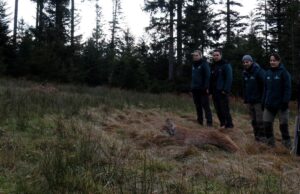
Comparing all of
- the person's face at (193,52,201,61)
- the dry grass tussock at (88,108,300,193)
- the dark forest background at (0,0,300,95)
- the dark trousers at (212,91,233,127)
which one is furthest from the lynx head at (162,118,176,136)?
the dark forest background at (0,0,300,95)

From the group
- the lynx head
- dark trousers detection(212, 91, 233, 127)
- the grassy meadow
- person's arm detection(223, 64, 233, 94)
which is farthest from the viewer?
dark trousers detection(212, 91, 233, 127)

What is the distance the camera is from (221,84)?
10.4 metres

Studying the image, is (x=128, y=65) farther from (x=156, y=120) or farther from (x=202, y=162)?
(x=202, y=162)

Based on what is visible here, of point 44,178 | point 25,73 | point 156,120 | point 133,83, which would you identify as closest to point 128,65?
point 133,83

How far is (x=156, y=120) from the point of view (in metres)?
11.4

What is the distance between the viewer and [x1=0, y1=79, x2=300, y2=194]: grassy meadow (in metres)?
4.75

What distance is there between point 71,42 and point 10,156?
2940 cm

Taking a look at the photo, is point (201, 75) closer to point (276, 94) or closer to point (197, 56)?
point (197, 56)

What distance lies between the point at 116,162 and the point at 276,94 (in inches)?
164

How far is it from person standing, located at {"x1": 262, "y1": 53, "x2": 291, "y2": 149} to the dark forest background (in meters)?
19.3

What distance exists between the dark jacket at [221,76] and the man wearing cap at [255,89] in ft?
2.02

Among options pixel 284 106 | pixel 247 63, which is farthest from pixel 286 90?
pixel 247 63

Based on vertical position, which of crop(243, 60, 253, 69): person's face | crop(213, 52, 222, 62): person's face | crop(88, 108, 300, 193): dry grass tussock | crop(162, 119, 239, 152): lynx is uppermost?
crop(213, 52, 222, 62): person's face

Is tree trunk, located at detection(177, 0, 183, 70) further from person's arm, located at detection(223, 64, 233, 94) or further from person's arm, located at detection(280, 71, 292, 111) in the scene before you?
person's arm, located at detection(280, 71, 292, 111)
